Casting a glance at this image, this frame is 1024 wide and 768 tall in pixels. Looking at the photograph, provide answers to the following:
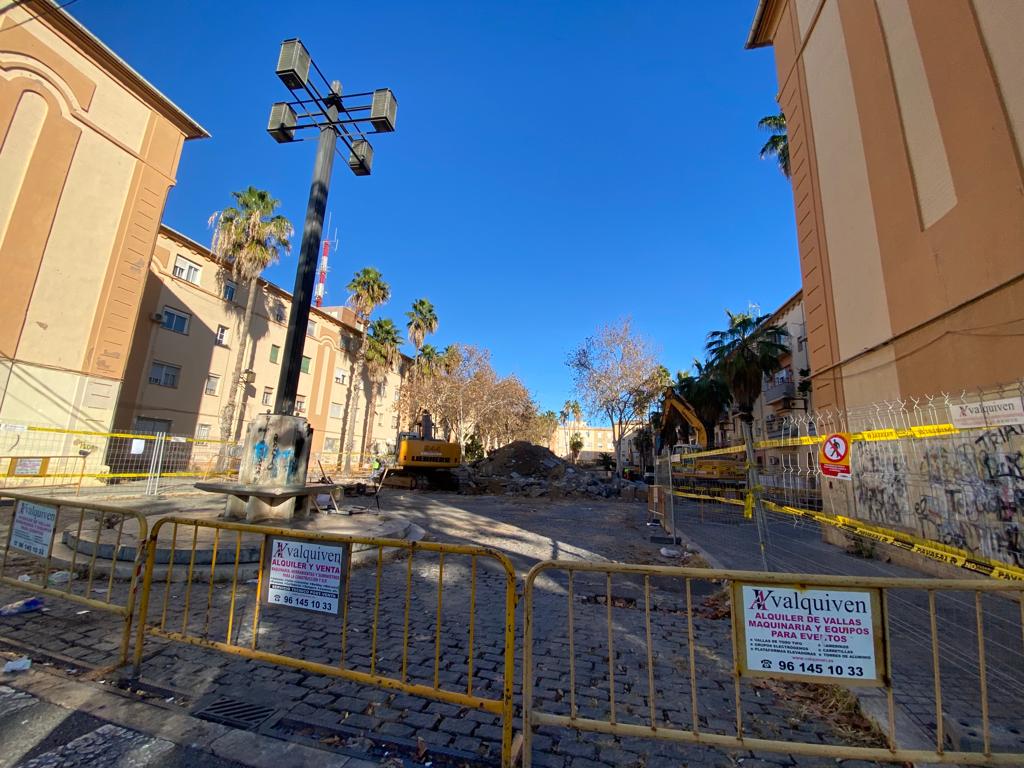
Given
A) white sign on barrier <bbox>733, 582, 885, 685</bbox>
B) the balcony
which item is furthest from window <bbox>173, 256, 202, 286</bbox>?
the balcony

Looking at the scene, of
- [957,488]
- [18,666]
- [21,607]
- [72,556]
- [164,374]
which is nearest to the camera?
[18,666]

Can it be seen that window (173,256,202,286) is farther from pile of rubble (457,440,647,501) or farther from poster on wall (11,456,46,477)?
pile of rubble (457,440,647,501)

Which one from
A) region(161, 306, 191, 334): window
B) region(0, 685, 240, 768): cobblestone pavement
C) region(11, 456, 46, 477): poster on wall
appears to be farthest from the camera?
region(161, 306, 191, 334): window

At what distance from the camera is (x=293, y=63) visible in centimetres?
850

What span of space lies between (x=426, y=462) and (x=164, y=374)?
13536 millimetres

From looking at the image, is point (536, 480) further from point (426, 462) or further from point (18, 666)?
point (18, 666)

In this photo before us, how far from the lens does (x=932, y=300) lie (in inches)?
292

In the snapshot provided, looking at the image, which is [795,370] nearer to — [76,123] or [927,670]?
[927,670]

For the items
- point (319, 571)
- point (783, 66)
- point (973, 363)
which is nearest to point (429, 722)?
point (319, 571)

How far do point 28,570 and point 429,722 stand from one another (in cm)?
638

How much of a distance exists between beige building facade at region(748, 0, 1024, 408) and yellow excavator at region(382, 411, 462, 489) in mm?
15704

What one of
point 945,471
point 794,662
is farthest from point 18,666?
point 945,471

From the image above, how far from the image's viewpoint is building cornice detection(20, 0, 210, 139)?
13383 mm

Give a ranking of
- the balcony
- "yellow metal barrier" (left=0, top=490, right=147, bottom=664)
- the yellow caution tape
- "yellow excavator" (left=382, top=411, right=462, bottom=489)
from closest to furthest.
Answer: the yellow caution tape → "yellow metal barrier" (left=0, top=490, right=147, bottom=664) → "yellow excavator" (left=382, top=411, right=462, bottom=489) → the balcony
